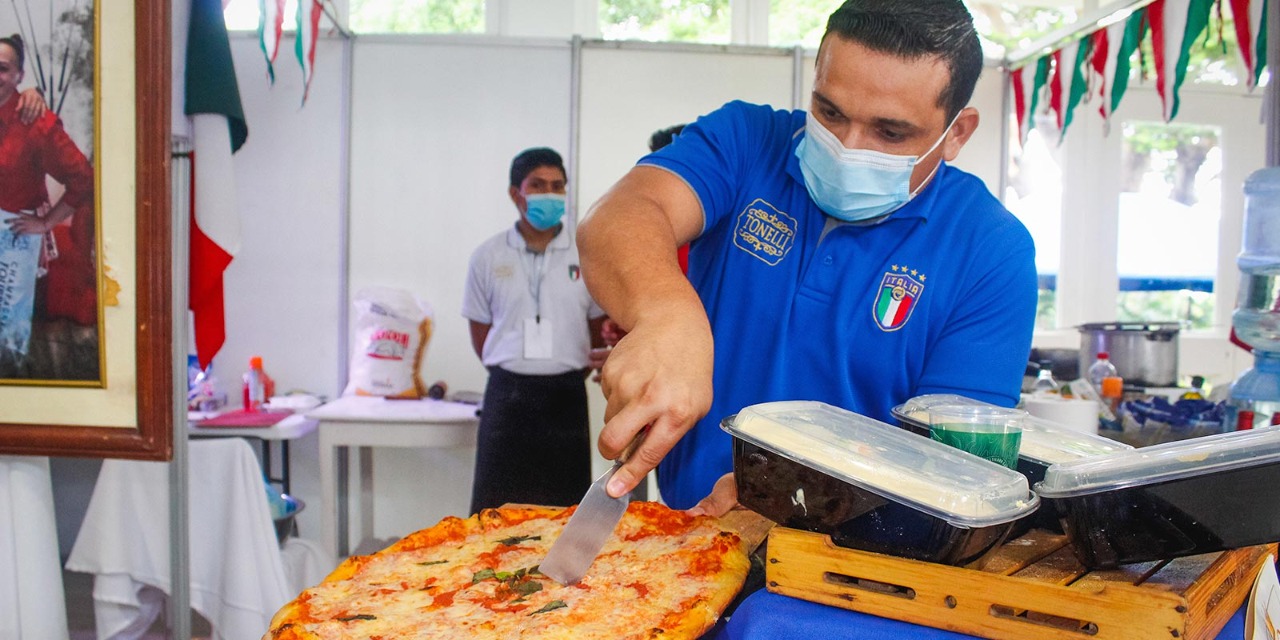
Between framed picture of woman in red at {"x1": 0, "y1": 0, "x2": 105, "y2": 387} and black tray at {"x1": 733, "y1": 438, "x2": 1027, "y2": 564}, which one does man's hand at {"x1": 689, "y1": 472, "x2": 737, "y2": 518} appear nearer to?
black tray at {"x1": 733, "y1": 438, "x2": 1027, "y2": 564}

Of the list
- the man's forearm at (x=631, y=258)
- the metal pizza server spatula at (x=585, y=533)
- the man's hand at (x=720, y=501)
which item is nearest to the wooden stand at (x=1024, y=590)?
the metal pizza server spatula at (x=585, y=533)

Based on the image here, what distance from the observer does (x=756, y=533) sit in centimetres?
148

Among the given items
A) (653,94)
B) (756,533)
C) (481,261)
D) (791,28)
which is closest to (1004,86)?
(791,28)

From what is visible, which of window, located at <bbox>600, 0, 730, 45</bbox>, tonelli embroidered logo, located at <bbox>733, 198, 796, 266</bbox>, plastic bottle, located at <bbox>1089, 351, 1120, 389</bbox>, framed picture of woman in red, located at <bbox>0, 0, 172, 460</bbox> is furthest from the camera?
window, located at <bbox>600, 0, 730, 45</bbox>

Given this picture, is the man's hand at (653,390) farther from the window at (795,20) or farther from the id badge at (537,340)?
the window at (795,20)

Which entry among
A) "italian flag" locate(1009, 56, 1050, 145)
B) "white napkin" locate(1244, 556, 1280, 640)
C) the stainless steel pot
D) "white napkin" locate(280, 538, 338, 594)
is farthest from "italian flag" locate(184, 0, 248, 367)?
"italian flag" locate(1009, 56, 1050, 145)

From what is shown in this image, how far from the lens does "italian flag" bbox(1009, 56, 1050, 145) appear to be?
503cm

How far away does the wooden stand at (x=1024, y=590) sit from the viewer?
3.11 feet

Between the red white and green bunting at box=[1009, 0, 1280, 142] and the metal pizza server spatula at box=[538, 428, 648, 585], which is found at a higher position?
the red white and green bunting at box=[1009, 0, 1280, 142]

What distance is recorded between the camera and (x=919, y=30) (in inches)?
56.4

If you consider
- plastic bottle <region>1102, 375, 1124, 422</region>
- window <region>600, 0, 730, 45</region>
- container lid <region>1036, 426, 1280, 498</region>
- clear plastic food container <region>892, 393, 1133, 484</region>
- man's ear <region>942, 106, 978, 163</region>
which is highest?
window <region>600, 0, 730, 45</region>

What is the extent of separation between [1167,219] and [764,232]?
5.82 m

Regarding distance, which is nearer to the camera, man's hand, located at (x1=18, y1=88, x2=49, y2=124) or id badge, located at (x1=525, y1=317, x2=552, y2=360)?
man's hand, located at (x1=18, y1=88, x2=49, y2=124)

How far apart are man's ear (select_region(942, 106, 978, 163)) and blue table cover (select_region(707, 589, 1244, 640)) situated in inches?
35.8
